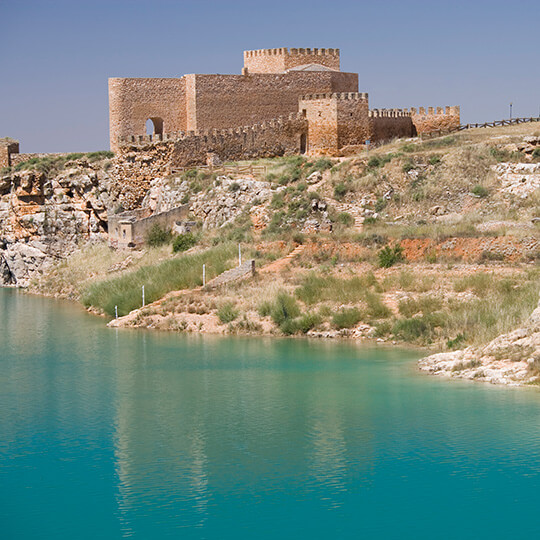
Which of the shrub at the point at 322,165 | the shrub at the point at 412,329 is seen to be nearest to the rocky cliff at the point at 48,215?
the shrub at the point at 322,165

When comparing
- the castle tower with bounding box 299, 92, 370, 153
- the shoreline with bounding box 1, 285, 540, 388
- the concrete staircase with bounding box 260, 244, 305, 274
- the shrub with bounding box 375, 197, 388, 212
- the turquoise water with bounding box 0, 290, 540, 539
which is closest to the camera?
the turquoise water with bounding box 0, 290, 540, 539

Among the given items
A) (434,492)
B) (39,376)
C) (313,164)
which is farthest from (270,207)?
(434,492)

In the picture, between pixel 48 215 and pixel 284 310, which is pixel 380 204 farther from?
pixel 48 215

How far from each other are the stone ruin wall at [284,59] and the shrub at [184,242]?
902 cm

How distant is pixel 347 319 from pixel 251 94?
15.6 m

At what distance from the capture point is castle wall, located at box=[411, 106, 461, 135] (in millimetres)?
36312

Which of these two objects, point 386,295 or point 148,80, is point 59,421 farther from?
point 148,80

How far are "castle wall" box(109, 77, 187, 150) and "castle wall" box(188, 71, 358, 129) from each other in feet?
2.28

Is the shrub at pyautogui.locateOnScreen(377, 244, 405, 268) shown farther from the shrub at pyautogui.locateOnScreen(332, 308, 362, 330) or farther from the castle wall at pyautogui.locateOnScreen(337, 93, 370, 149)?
the castle wall at pyautogui.locateOnScreen(337, 93, 370, 149)

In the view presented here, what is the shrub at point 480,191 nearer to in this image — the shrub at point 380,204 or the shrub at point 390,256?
the shrub at point 380,204

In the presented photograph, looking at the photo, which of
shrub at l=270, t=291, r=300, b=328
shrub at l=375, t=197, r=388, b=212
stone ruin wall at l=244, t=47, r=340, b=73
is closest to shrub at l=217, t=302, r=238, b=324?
shrub at l=270, t=291, r=300, b=328

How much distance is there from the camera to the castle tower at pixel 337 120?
3322cm

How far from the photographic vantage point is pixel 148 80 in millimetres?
34312

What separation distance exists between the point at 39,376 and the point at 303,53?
21126 millimetres
